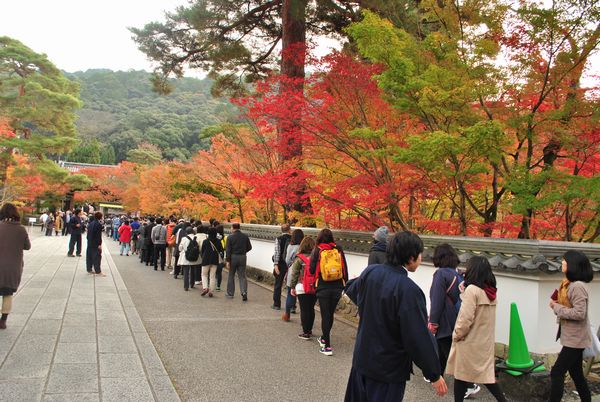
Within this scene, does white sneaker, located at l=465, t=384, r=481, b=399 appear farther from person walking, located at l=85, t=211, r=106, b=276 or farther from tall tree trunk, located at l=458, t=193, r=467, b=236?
person walking, located at l=85, t=211, r=106, b=276

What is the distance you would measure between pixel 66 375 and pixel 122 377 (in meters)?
0.54

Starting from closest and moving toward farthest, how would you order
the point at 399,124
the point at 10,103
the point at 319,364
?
the point at 319,364 → the point at 399,124 → the point at 10,103

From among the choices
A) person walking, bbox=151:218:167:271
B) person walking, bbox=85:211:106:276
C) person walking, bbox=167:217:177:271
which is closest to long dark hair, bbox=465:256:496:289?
person walking, bbox=85:211:106:276

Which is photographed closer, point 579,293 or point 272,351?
point 579,293

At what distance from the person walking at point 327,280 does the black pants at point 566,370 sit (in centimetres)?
283

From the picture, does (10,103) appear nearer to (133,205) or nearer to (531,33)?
(133,205)

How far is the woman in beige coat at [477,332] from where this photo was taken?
4367 millimetres

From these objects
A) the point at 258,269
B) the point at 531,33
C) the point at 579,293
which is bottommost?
the point at 258,269

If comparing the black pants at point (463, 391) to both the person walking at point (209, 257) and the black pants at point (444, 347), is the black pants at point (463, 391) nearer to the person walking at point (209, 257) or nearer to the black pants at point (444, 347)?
the black pants at point (444, 347)

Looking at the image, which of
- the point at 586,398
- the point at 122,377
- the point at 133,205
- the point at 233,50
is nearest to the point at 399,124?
the point at 586,398

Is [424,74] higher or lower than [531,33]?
lower

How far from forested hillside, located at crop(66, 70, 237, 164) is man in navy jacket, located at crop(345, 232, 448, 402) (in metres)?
50.9

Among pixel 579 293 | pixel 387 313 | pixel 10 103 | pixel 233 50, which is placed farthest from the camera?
pixel 10 103

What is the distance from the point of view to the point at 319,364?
5992 mm
